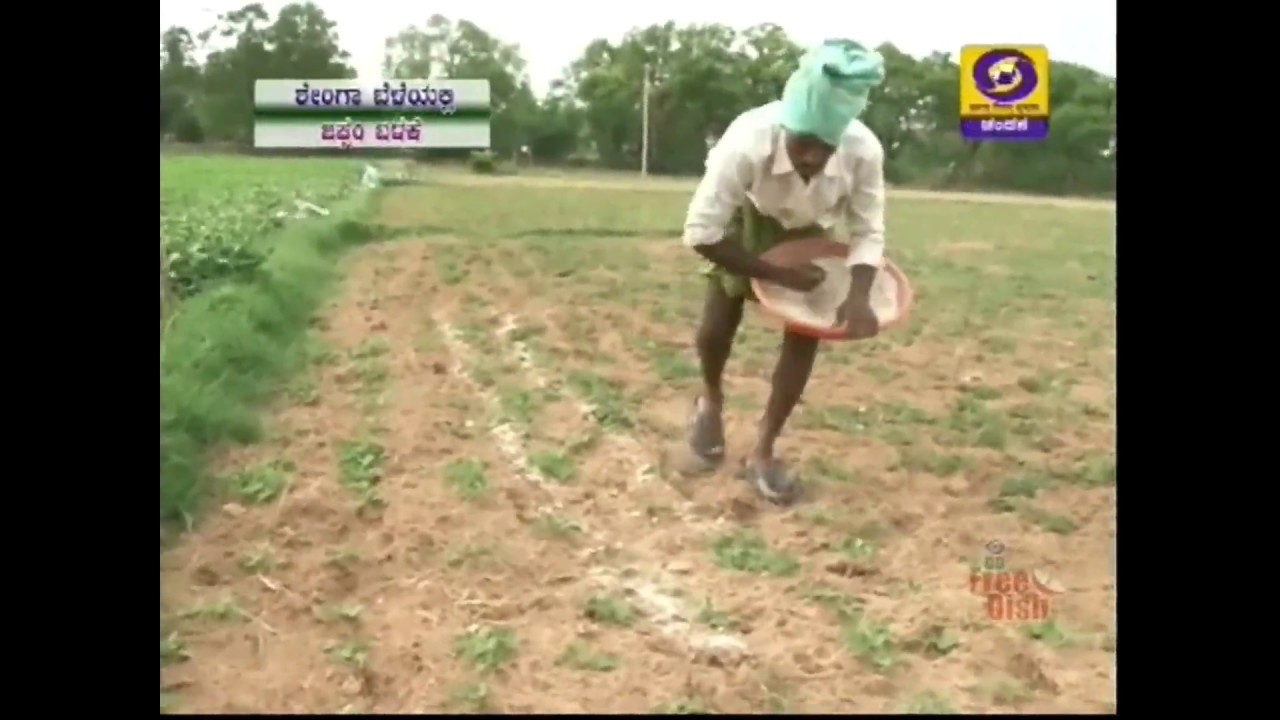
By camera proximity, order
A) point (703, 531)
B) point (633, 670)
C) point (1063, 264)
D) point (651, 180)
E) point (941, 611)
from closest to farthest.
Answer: point (633, 670) < point (941, 611) < point (703, 531) < point (651, 180) < point (1063, 264)

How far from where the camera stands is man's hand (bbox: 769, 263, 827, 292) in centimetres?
204

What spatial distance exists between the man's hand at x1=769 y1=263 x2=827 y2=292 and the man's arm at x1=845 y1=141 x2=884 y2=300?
0.06 metres

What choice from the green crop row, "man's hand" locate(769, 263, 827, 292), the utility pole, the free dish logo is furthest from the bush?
the free dish logo

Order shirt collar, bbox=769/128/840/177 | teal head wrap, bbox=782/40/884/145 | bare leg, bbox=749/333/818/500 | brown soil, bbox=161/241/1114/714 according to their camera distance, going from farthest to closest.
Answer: bare leg, bbox=749/333/818/500 < shirt collar, bbox=769/128/840/177 < teal head wrap, bbox=782/40/884/145 < brown soil, bbox=161/241/1114/714

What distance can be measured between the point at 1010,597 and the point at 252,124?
1218 mm

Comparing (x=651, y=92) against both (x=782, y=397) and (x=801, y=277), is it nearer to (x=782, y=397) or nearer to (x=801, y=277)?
(x=801, y=277)

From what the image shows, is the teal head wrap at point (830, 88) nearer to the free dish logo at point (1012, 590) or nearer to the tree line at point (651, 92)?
the tree line at point (651, 92)

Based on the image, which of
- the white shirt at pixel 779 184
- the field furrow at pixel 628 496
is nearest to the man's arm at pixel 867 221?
the white shirt at pixel 779 184

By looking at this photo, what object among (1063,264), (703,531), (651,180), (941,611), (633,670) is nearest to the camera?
(633,670)

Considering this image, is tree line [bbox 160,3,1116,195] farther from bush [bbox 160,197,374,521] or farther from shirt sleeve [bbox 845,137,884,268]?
bush [bbox 160,197,374,521]

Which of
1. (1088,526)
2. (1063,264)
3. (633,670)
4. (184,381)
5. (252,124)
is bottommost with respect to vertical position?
(633,670)
